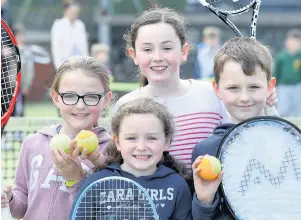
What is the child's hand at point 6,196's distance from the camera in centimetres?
277

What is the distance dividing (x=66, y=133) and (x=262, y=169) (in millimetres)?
816

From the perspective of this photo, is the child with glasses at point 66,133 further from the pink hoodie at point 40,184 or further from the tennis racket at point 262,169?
the tennis racket at point 262,169

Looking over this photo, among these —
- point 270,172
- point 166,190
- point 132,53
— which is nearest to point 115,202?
point 166,190

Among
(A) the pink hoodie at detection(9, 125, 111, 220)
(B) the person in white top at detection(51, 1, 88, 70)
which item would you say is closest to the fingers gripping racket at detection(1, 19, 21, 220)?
(A) the pink hoodie at detection(9, 125, 111, 220)

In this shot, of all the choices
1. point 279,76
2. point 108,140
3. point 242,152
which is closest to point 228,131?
point 242,152

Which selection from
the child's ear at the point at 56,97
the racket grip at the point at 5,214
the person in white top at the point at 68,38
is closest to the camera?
the child's ear at the point at 56,97

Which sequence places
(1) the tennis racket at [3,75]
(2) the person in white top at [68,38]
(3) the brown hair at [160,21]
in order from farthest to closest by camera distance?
(2) the person in white top at [68,38]
(3) the brown hair at [160,21]
(1) the tennis racket at [3,75]

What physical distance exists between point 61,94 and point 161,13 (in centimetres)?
59

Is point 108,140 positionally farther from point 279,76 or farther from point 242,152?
point 279,76

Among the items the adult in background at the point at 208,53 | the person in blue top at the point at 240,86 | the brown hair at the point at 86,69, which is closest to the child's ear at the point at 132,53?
the brown hair at the point at 86,69

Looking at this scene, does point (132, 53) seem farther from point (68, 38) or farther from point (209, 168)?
point (68, 38)

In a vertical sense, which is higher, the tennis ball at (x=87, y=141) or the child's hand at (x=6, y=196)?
the tennis ball at (x=87, y=141)

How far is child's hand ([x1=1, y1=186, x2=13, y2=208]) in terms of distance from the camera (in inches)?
109

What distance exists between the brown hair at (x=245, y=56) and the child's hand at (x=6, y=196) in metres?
0.91
